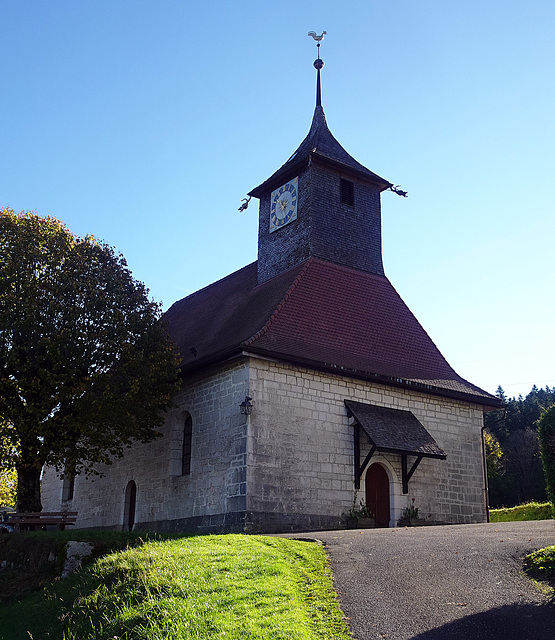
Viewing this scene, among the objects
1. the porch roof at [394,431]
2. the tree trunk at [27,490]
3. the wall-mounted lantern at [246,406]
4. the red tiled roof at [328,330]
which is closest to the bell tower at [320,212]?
the red tiled roof at [328,330]

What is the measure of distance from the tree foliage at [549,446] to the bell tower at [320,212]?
42.3 feet

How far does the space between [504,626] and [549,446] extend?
221cm

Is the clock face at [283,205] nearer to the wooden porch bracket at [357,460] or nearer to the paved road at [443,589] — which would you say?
the wooden porch bracket at [357,460]

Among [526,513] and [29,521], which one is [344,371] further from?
[29,521]

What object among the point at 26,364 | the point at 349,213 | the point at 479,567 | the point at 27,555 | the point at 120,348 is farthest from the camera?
the point at 349,213

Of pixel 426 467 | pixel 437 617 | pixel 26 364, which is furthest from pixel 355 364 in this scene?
pixel 437 617

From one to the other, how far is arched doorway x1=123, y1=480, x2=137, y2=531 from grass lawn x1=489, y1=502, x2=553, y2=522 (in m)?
11.2

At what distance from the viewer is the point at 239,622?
6.95 meters

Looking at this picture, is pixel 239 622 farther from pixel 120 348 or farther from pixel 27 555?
pixel 120 348

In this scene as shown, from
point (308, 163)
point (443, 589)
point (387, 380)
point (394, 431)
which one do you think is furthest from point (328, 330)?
point (443, 589)

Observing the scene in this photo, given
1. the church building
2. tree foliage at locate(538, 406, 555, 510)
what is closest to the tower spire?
the church building

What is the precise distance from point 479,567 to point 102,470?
16.2 m

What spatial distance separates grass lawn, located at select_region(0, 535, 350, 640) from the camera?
274 inches

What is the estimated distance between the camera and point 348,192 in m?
22.2
